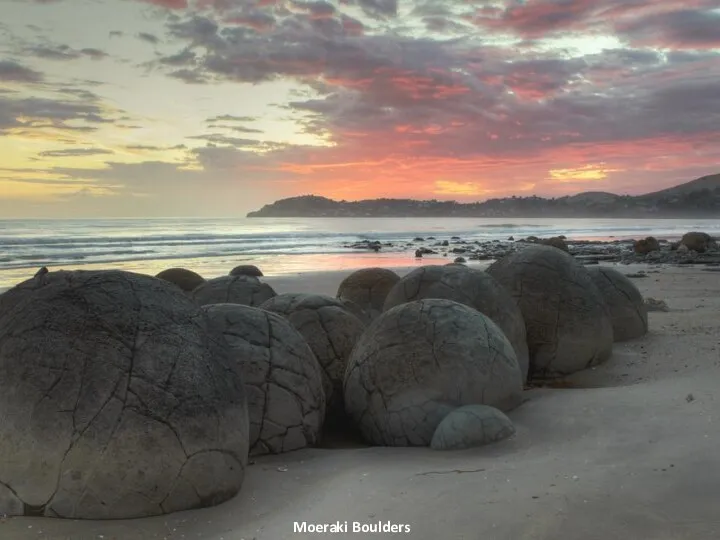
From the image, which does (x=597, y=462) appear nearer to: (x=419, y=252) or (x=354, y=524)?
(x=354, y=524)

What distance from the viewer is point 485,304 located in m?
7.73

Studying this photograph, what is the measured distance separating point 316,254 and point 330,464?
3209 centimetres

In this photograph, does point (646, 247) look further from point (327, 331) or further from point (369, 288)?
point (327, 331)

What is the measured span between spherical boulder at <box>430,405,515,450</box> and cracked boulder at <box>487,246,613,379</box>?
9.67 feet

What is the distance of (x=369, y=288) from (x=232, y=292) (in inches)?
119

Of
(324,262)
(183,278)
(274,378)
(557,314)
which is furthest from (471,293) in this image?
(324,262)

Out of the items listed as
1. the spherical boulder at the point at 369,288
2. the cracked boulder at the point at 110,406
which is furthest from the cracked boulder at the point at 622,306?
the cracked boulder at the point at 110,406

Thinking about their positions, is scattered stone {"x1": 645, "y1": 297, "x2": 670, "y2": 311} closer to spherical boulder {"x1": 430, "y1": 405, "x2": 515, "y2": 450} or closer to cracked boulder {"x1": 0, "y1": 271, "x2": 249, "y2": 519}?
spherical boulder {"x1": 430, "y1": 405, "x2": 515, "y2": 450}

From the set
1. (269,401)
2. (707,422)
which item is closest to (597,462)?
(707,422)

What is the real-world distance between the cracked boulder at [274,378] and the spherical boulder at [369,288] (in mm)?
4937

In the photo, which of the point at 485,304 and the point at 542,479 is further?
the point at 485,304

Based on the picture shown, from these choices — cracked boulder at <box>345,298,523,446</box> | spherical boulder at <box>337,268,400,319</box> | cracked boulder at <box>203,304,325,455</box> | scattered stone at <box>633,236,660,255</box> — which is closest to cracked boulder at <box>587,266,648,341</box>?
spherical boulder at <box>337,268,400,319</box>

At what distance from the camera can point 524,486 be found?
4.38m

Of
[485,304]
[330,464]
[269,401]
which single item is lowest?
[330,464]
